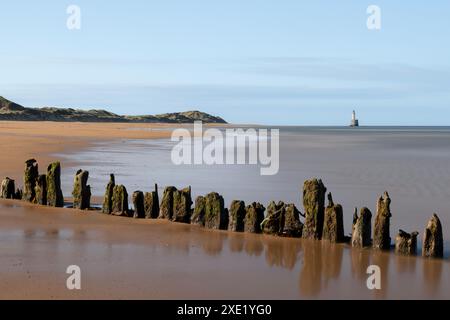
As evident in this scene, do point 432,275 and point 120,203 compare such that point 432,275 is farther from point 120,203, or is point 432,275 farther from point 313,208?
point 120,203

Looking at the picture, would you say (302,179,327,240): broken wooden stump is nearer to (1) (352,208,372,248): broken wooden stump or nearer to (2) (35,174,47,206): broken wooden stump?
(1) (352,208,372,248): broken wooden stump

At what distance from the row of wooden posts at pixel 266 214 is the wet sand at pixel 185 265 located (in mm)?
232

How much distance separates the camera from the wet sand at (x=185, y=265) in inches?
251

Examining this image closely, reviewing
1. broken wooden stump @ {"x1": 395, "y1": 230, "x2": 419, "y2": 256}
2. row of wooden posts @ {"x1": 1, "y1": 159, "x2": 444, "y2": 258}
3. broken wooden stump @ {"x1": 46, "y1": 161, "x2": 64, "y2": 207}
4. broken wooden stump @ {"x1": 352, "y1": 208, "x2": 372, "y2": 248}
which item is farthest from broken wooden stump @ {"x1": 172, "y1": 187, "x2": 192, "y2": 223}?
broken wooden stump @ {"x1": 395, "y1": 230, "x2": 419, "y2": 256}

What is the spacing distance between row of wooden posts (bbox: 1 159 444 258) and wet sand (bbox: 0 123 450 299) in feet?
0.76

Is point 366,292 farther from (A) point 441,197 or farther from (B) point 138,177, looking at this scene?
(B) point 138,177

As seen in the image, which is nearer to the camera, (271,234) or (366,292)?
(366,292)

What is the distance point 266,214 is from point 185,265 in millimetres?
2718

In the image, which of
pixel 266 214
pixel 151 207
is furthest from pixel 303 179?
pixel 151 207

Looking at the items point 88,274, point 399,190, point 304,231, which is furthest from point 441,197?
point 88,274

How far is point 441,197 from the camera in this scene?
13.4 metres

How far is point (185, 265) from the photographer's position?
7.36m
